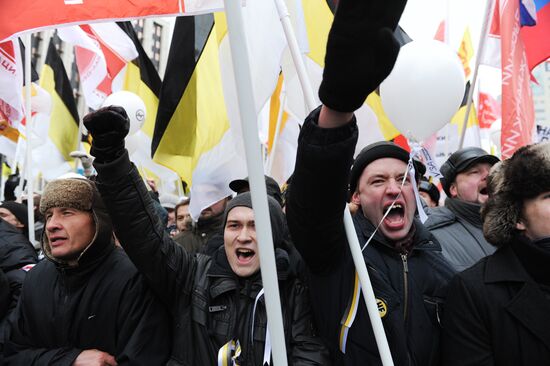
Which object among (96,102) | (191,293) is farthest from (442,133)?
(191,293)

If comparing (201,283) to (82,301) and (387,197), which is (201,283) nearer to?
(82,301)

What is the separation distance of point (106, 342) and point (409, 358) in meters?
1.30

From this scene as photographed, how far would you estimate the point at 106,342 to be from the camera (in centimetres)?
253

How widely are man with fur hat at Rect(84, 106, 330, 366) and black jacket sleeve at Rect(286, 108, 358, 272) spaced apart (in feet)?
1.22

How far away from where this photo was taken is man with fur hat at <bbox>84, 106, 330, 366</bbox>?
2.19m

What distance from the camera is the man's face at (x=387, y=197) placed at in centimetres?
234

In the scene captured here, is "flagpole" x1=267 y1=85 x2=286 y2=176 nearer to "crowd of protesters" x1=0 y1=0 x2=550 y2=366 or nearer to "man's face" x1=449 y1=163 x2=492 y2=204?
"man's face" x1=449 y1=163 x2=492 y2=204

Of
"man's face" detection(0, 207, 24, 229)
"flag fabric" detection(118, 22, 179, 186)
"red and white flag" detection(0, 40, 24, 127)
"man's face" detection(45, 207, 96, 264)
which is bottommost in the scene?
"man's face" detection(45, 207, 96, 264)

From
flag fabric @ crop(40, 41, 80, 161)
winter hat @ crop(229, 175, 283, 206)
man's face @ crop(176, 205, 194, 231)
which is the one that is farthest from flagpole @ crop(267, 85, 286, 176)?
flag fabric @ crop(40, 41, 80, 161)

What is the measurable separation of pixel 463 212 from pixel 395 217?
5.02 feet

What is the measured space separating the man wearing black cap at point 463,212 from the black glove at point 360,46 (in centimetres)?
218

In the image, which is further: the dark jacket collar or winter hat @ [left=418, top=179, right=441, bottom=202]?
winter hat @ [left=418, top=179, right=441, bottom=202]

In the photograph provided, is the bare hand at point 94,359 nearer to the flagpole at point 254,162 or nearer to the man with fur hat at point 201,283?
the man with fur hat at point 201,283

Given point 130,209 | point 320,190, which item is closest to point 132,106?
point 130,209
